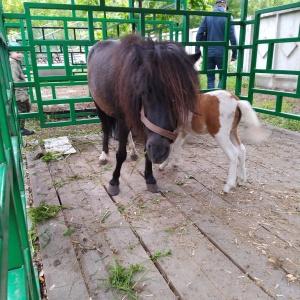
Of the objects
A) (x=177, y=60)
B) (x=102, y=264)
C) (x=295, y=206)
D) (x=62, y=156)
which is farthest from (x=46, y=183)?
(x=295, y=206)

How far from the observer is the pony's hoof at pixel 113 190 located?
2554mm

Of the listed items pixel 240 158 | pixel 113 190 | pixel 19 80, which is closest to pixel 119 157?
pixel 113 190

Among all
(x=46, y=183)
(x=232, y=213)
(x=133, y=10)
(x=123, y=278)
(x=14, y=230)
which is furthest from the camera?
(x=133, y=10)

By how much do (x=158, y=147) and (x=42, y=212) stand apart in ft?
3.60

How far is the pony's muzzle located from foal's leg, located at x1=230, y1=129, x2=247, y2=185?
1.02 meters

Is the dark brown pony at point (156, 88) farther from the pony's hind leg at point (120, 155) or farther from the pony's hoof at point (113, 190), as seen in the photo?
the pony's hoof at point (113, 190)

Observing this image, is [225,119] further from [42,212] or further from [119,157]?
[42,212]

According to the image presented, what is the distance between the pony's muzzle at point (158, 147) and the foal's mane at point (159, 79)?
17 centimetres

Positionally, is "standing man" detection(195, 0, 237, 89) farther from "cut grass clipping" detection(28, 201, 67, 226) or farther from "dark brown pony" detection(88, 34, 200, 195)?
"cut grass clipping" detection(28, 201, 67, 226)

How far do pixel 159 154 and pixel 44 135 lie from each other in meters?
3.05

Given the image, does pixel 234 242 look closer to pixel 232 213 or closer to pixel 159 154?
pixel 232 213

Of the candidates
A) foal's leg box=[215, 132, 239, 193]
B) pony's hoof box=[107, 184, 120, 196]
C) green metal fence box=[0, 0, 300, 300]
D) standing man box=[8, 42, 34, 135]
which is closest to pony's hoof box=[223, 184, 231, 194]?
foal's leg box=[215, 132, 239, 193]

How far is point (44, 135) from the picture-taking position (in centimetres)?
437

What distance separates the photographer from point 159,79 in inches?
69.6
